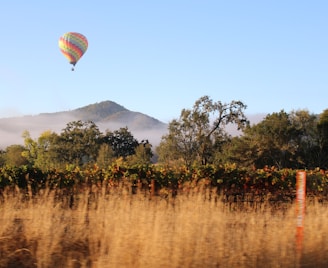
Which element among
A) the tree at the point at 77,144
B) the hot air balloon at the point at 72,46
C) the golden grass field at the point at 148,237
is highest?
the hot air balloon at the point at 72,46

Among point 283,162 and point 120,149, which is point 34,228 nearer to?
point 283,162

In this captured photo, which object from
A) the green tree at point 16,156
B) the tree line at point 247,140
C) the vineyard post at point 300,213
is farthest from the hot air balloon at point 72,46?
the green tree at point 16,156

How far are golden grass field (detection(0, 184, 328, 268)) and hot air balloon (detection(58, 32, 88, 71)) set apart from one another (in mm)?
52215

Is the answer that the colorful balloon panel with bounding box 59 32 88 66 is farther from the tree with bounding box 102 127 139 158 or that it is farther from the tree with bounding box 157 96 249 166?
the tree with bounding box 102 127 139 158

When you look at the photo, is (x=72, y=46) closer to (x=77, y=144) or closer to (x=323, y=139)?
(x=323, y=139)

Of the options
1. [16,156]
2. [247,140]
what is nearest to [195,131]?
[247,140]

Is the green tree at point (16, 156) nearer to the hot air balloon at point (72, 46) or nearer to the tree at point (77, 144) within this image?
the tree at point (77, 144)

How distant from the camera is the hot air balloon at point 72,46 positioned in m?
57.7

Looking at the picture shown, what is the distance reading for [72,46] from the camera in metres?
57.8

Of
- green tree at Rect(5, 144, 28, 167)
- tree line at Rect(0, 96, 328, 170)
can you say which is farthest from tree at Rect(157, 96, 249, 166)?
green tree at Rect(5, 144, 28, 167)

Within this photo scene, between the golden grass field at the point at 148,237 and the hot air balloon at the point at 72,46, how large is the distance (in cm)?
5222

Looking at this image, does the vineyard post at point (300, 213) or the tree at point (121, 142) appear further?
the tree at point (121, 142)

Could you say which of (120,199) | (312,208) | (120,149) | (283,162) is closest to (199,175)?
(312,208)

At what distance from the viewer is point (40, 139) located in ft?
383
